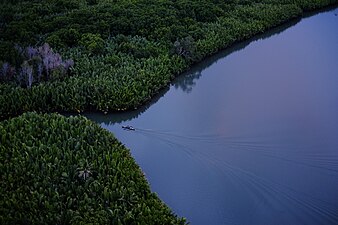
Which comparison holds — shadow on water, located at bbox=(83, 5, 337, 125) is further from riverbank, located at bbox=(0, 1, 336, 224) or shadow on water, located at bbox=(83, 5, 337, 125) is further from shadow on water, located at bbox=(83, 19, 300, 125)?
riverbank, located at bbox=(0, 1, 336, 224)

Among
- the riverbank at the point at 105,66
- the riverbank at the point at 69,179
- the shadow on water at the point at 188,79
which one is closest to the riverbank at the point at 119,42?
the riverbank at the point at 105,66

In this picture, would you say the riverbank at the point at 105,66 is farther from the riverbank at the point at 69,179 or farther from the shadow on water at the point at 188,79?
the shadow on water at the point at 188,79

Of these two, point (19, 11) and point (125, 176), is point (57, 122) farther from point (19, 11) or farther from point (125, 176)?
point (19, 11)

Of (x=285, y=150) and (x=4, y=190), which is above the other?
(x=285, y=150)

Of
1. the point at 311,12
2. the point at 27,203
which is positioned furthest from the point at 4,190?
the point at 311,12

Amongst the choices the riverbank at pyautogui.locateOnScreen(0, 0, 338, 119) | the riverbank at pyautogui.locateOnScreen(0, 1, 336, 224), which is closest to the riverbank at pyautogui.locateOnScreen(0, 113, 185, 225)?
the riverbank at pyautogui.locateOnScreen(0, 1, 336, 224)

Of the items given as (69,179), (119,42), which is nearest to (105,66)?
(119,42)
